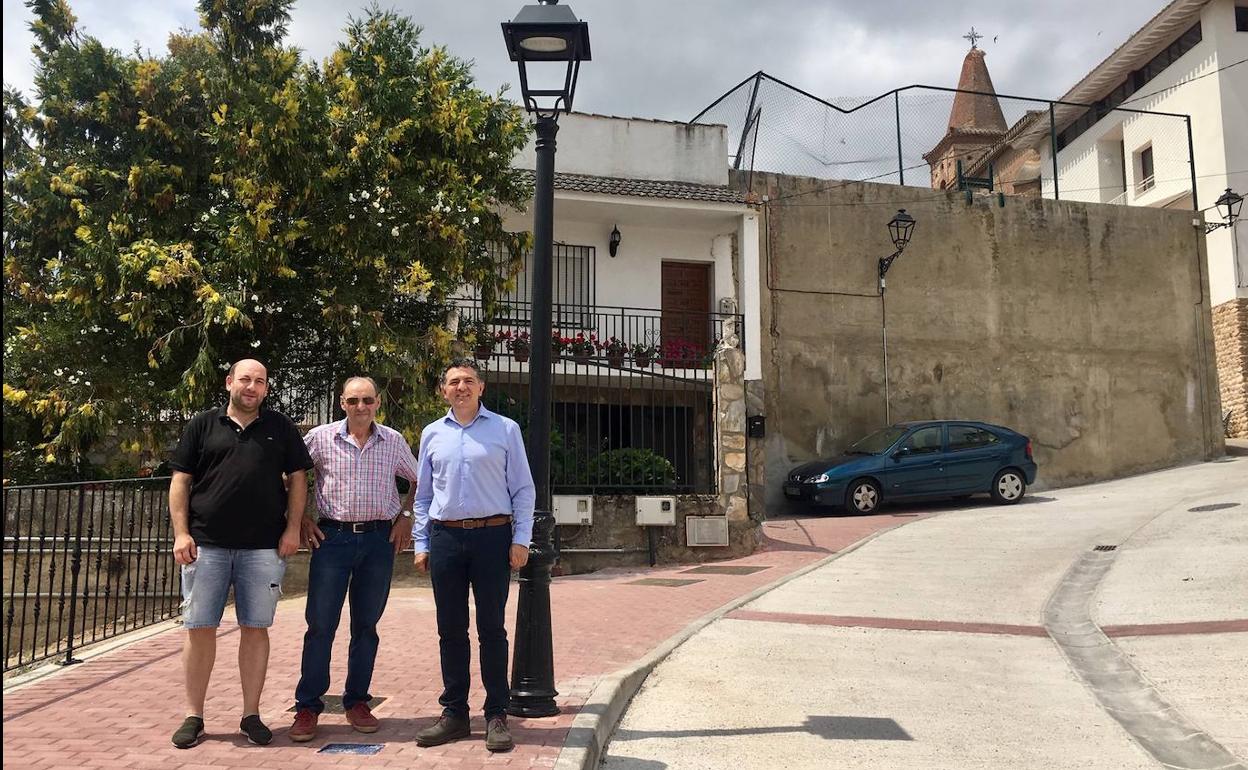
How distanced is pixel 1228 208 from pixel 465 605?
21.7m

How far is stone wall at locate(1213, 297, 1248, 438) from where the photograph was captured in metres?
21.5

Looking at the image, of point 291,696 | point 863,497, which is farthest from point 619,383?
point 291,696

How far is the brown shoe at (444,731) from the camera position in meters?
4.34

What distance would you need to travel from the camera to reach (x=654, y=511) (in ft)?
38.3

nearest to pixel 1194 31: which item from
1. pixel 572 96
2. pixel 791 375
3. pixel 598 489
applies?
pixel 791 375

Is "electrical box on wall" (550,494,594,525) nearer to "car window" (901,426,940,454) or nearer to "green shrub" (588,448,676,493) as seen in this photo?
"green shrub" (588,448,676,493)

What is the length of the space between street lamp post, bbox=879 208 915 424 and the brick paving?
9.68 m

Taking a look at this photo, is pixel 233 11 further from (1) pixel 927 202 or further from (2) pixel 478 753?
(1) pixel 927 202

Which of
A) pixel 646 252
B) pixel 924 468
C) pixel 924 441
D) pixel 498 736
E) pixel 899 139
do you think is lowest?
pixel 498 736

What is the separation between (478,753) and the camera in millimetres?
4250

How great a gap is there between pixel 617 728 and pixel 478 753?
101cm

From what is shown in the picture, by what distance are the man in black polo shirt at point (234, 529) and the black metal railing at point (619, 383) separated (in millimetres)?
6668

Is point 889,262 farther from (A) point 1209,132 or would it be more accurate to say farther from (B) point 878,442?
(A) point 1209,132

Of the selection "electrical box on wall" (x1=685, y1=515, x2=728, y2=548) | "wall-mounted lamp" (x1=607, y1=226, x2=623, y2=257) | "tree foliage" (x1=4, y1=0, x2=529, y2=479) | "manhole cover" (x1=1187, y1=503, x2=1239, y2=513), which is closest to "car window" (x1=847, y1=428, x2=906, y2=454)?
"manhole cover" (x1=1187, y1=503, x2=1239, y2=513)
